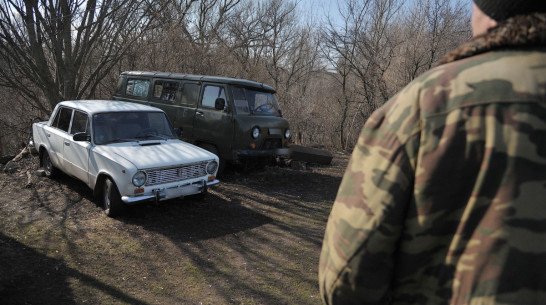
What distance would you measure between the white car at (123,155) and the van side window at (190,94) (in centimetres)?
149

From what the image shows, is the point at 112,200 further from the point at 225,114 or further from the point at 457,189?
the point at 457,189

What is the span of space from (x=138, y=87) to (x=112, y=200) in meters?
4.86

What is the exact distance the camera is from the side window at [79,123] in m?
6.31

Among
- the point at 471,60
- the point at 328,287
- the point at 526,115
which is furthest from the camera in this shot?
the point at 328,287

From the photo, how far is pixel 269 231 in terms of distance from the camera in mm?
5527

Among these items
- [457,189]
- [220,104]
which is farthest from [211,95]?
[457,189]

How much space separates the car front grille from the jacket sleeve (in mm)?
4687

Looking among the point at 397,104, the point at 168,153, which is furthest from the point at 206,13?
the point at 397,104

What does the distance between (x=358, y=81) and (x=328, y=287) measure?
1453 cm

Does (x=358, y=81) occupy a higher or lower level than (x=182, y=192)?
higher

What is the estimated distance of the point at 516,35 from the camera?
98 cm

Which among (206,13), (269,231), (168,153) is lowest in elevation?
(269,231)

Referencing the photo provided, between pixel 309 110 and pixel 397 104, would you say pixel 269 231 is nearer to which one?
pixel 397 104

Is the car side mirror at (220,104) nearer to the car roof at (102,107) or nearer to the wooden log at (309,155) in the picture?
the car roof at (102,107)
